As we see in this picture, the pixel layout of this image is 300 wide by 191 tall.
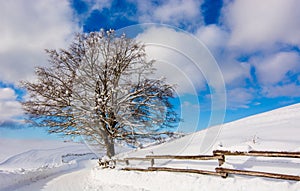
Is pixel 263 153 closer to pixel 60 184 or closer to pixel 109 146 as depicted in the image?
pixel 60 184

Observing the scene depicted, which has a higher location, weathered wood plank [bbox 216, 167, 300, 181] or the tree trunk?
the tree trunk

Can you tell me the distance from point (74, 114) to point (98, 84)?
229 centimetres

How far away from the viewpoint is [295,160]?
23.8 feet

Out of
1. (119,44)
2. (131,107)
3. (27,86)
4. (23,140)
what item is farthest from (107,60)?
(23,140)

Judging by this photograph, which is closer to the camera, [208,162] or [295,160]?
[295,160]

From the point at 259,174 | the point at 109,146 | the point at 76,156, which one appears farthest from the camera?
the point at 76,156

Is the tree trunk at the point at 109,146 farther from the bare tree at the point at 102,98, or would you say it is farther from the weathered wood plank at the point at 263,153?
the weathered wood plank at the point at 263,153

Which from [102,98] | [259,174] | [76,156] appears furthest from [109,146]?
[76,156]

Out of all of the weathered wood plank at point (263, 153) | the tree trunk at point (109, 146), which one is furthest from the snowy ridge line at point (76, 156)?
the weathered wood plank at point (263, 153)

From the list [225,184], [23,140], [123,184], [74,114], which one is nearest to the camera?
[225,184]

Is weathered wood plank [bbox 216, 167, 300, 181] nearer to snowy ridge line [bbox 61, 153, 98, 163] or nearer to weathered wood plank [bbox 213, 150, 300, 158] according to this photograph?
weathered wood plank [bbox 213, 150, 300, 158]

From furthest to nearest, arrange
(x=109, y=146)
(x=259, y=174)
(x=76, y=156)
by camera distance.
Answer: (x=76, y=156) < (x=109, y=146) < (x=259, y=174)

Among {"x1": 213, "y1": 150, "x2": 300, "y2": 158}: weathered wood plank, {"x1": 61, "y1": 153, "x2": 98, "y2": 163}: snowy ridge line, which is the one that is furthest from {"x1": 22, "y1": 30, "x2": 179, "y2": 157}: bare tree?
{"x1": 61, "y1": 153, "x2": 98, "y2": 163}: snowy ridge line

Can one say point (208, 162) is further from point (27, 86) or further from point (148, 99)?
point (27, 86)
